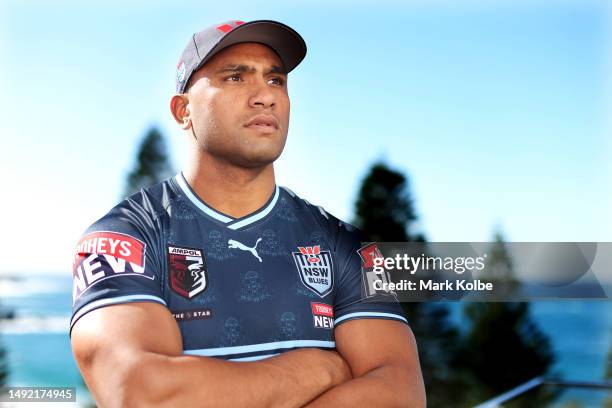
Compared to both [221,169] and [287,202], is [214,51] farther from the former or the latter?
[287,202]

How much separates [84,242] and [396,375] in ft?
3.52

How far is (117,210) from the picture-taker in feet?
7.41

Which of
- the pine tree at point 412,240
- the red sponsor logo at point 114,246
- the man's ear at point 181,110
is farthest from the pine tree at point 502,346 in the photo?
the red sponsor logo at point 114,246

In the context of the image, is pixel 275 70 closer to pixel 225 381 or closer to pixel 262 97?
pixel 262 97

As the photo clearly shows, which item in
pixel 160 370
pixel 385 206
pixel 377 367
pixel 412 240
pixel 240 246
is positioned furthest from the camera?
pixel 412 240

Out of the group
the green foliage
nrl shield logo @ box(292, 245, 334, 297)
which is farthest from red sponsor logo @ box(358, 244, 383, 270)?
the green foliage

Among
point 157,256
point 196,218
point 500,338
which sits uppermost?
point 500,338

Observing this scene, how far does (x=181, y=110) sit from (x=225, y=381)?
39.7 inches

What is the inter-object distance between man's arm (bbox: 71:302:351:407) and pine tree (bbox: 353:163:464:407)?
1324 cm

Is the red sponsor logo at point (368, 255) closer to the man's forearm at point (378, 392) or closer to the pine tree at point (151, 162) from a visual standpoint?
the man's forearm at point (378, 392)

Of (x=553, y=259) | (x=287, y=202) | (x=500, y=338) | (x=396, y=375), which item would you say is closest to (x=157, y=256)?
(x=287, y=202)

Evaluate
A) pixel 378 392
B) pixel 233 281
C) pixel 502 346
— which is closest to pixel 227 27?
pixel 233 281

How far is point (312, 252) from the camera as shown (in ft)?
8.01

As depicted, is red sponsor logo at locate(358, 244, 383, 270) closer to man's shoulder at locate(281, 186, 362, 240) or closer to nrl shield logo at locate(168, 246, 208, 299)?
man's shoulder at locate(281, 186, 362, 240)
